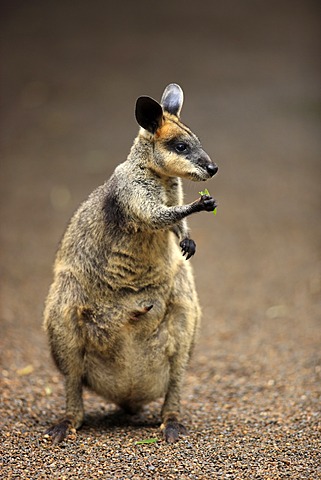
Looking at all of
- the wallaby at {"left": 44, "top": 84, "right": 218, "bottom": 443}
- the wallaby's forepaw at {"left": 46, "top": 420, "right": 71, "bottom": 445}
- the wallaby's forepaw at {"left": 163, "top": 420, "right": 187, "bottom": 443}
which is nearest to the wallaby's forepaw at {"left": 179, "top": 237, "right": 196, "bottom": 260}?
the wallaby at {"left": 44, "top": 84, "right": 218, "bottom": 443}

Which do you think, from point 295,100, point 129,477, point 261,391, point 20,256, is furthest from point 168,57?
point 129,477

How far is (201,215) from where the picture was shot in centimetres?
1334

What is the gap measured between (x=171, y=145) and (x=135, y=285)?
1155 mm

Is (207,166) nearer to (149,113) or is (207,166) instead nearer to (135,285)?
(149,113)

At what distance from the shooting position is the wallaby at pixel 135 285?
19.3 ft

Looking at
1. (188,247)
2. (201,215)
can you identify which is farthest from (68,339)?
(201,215)

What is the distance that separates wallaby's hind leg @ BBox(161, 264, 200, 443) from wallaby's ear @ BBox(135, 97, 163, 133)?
4.09 feet

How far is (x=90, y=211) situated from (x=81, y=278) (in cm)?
59

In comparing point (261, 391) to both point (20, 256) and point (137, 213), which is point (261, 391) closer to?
point (137, 213)

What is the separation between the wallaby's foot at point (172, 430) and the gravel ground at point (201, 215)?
3.7 inches

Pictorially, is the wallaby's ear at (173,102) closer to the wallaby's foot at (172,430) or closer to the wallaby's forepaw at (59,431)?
the wallaby's foot at (172,430)

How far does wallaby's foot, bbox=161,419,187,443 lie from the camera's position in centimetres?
587

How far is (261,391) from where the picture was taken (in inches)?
300

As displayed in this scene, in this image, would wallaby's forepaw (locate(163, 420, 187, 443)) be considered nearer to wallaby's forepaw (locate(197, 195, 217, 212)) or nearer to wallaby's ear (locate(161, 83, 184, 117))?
wallaby's forepaw (locate(197, 195, 217, 212))
